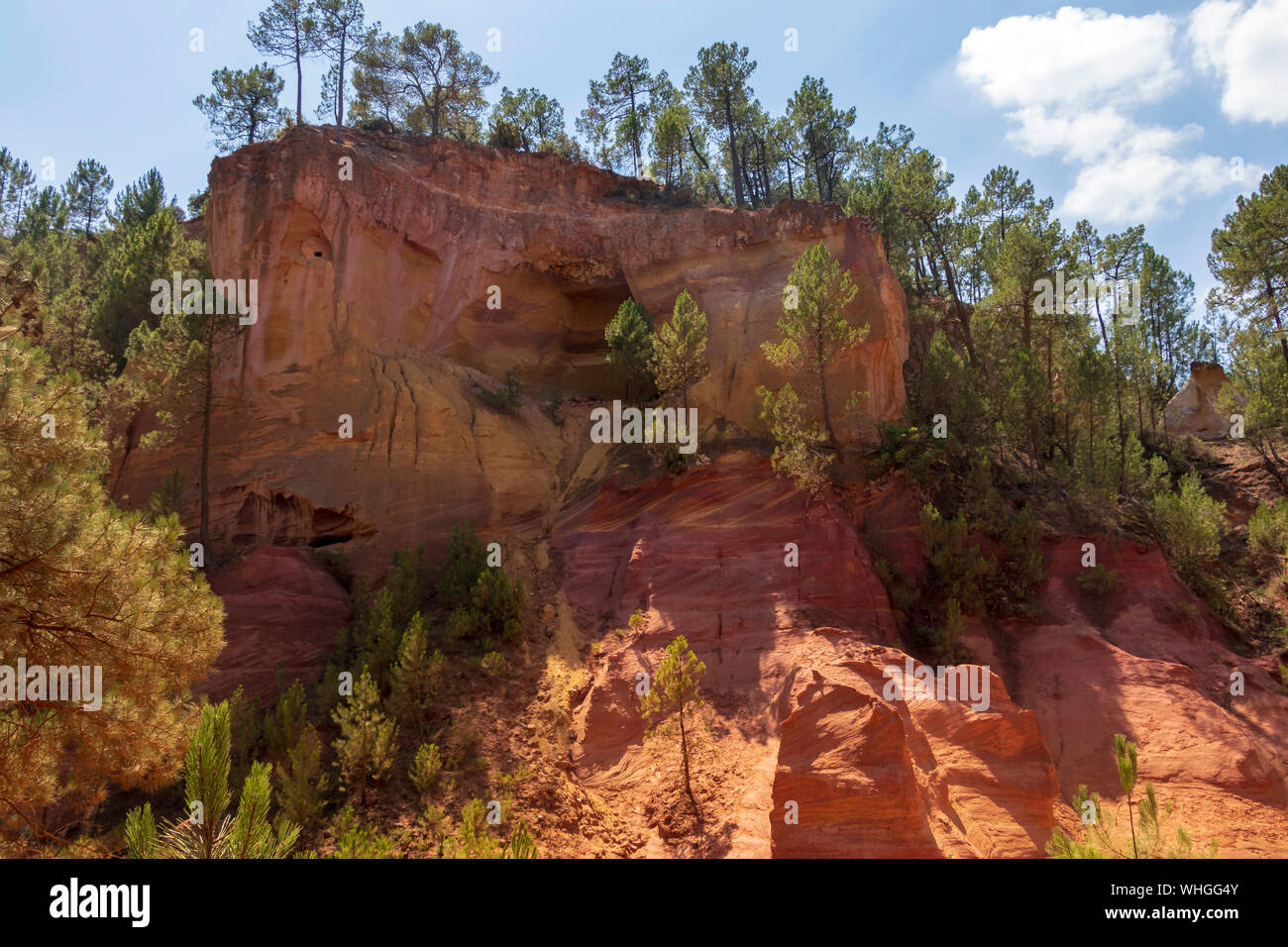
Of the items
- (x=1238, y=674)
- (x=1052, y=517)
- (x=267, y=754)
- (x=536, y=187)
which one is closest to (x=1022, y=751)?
(x=1238, y=674)

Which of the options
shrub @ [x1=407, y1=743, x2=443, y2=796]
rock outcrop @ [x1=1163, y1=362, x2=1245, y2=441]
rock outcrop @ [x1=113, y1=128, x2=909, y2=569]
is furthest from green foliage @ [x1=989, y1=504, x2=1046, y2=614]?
rock outcrop @ [x1=1163, y1=362, x2=1245, y2=441]

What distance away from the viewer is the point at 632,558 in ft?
65.0

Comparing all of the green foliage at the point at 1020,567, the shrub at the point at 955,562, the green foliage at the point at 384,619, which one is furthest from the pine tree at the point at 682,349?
the green foliage at the point at 1020,567

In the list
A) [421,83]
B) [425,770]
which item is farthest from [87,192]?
[425,770]

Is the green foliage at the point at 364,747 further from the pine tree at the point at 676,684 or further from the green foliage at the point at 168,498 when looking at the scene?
the green foliage at the point at 168,498

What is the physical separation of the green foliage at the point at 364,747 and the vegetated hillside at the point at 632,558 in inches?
15.1

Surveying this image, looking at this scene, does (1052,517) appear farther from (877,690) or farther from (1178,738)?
(877,690)

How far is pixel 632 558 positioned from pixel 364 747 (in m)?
8.82

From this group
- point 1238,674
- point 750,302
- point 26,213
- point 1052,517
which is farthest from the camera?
point 26,213

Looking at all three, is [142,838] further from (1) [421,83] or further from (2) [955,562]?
(1) [421,83]

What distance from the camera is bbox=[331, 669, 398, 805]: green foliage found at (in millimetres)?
12719

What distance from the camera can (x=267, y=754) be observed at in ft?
45.6

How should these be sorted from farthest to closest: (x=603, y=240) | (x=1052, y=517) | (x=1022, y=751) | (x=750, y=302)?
(x=603, y=240) → (x=750, y=302) → (x=1052, y=517) → (x=1022, y=751)

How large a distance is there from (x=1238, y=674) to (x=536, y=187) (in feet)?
92.5
